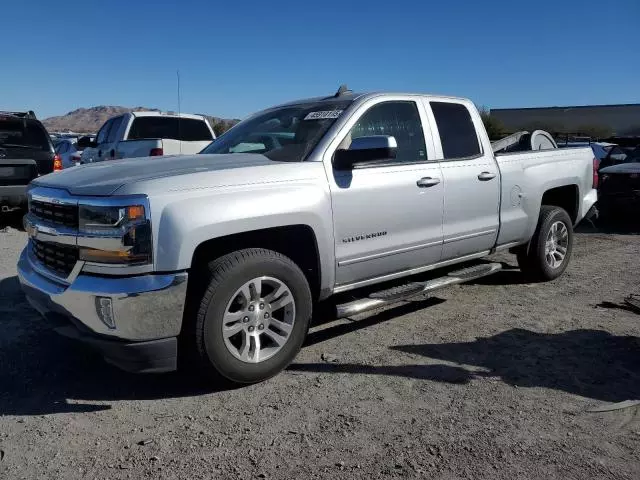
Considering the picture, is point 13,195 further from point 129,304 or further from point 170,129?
point 129,304

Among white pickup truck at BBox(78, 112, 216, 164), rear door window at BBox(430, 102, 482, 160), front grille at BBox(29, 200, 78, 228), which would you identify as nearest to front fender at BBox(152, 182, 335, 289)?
front grille at BBox(29, 200, 78, 228)

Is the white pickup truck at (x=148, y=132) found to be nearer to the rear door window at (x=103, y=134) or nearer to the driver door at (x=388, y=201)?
the rear door window at (x=103, y=134)

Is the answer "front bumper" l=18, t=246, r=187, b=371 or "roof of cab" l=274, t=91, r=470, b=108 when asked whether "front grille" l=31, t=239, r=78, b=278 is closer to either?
"front bumper" l=18, t=246, r=187, b=371

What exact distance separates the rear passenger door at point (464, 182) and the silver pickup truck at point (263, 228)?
2 centimetres

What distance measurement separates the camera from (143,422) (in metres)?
3.46

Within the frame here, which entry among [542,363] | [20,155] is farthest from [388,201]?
[20,155]

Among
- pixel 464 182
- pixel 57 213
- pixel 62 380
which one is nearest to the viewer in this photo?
pixel 57 213

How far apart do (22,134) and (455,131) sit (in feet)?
23.2

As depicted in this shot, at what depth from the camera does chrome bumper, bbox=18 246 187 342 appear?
3.36 m

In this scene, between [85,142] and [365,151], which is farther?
[85,142]

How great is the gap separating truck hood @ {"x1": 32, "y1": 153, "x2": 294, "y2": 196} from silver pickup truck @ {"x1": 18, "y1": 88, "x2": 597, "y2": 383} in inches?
0.5

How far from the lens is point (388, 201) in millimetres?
4578

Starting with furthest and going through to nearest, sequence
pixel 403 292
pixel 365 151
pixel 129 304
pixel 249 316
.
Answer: pixel 403 292 < pixel 365 151 < pixel 249 316 < pixel 129 304

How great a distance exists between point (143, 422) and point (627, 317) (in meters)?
4.25
